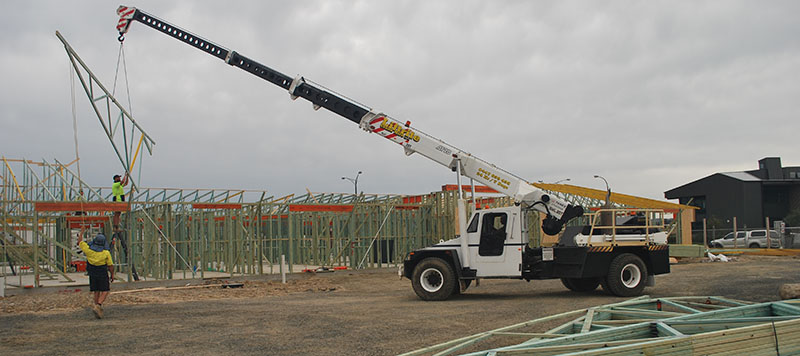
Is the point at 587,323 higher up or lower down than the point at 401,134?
lower down

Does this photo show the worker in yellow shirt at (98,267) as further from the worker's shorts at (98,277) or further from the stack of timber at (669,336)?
the stack of timber at (669,336)

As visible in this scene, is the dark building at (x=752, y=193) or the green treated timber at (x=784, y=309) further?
the dark building at (x=752, y=193)

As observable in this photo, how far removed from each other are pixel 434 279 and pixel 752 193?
4731 cm

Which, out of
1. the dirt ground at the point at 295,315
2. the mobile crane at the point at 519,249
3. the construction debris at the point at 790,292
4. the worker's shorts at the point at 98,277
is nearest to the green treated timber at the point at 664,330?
the dirt ground at the point at 295,315

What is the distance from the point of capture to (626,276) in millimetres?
14828

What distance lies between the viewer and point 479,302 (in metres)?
14.5

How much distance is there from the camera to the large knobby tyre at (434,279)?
14.8 m

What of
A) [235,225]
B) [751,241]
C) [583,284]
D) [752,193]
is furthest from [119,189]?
[752,193]

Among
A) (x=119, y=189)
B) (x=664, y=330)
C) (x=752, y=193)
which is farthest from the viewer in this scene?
(x=752, y=193)

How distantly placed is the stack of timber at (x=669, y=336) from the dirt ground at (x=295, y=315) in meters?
2.10

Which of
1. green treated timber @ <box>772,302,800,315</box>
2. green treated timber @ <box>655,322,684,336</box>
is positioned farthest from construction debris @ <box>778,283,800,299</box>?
green treated timber @ <box>655,322,684,336</box>

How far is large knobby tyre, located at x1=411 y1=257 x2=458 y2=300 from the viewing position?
14.8 meters

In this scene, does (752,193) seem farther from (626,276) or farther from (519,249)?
(519,249)

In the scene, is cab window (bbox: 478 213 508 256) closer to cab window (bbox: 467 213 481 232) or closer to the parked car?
cab window (bbox: 467 213 481 232)
